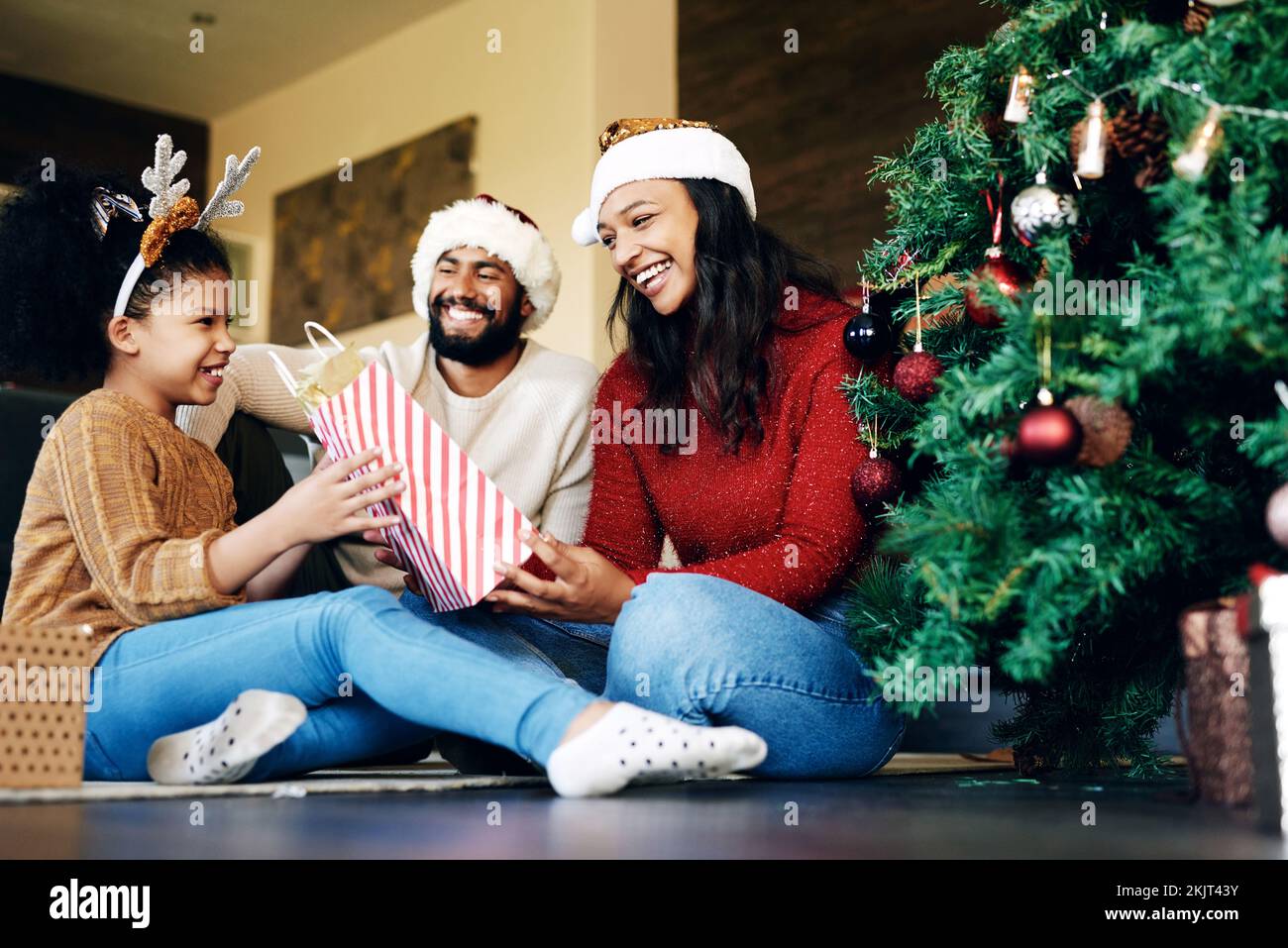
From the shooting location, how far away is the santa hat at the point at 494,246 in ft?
7.66

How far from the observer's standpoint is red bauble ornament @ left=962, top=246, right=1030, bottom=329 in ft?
4.27

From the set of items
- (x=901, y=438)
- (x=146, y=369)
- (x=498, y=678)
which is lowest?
(x=498, y=678)

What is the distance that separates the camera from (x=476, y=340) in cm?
224

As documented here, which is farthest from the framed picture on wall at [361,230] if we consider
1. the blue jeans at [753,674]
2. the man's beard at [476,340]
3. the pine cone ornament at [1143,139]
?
the pine cone ornament at [1143,139]

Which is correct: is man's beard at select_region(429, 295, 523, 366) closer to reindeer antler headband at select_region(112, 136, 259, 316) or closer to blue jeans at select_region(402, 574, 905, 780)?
reindeer antler headband at select_region(112, 136, 259, 316)

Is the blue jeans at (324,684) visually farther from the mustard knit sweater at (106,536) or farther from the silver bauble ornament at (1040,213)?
the silver bauble ornament at (1040,213)

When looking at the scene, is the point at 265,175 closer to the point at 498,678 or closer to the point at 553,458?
the point at 553,458

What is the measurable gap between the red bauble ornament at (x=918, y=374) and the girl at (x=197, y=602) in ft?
1.45

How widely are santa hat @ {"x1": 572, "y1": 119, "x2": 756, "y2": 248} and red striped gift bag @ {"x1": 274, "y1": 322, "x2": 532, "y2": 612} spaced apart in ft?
2.01

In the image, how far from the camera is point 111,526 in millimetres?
1452

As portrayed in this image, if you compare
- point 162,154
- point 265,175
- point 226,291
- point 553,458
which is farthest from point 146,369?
point 265,175

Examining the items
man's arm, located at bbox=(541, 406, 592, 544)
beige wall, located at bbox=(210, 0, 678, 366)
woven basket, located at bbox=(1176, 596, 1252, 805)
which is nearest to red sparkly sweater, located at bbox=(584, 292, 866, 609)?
man's arm, located at bbox=(541, 406, 592, 544)

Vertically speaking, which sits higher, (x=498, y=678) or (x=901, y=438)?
(x=901, y=438)
